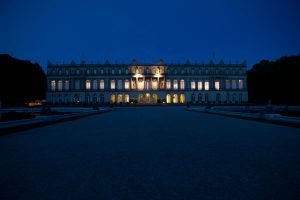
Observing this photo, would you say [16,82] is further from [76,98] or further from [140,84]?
[140,84]

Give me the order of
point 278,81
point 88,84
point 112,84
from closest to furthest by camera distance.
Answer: point 278,81 → point 112,84 → point 88,84

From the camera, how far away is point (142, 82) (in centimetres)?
7812

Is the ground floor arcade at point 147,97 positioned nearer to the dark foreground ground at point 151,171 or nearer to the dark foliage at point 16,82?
the dark foliage at point 16,82

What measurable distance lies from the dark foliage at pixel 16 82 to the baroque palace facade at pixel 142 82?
1028 cm

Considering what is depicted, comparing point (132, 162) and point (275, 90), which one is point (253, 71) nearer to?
point (275, 90)

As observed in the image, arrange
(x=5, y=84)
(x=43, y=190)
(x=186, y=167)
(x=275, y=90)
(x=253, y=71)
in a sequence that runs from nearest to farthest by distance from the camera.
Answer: (x=43, y=190), (x=186, y=167), (x=5, y=84), (x=275, y=90), (x=253, y=71)

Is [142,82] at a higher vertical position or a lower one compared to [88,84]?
higher

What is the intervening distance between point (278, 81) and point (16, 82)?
7094 cm

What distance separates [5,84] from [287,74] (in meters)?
73.2

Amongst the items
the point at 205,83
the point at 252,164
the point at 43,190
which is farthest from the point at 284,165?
the point at 205,83

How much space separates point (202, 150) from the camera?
6.86 meters

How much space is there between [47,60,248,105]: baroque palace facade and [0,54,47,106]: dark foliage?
10282mm

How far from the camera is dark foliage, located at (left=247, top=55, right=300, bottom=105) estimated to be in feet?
180

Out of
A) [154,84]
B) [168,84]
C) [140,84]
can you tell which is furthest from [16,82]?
[168,84]
